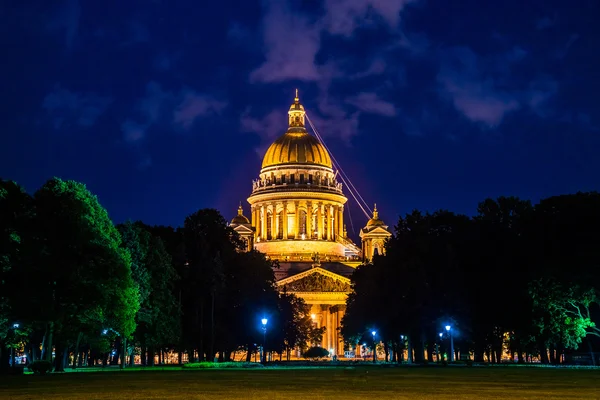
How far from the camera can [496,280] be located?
90562mm

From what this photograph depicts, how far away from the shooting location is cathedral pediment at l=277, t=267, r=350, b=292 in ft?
569

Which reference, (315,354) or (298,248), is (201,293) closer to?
(315,354)

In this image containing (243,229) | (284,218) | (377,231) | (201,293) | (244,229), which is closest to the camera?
(201,293)

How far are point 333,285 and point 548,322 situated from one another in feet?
314

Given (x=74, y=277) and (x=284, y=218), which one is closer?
(x=74, y=277)

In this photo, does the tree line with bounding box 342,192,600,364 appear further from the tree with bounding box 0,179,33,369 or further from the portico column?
the portico column

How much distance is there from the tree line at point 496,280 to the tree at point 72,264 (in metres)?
32.7

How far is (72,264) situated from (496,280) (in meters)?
41.6

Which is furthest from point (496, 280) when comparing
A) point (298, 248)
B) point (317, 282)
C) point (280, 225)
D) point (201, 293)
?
point (280, 225)

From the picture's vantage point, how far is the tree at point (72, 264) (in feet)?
207

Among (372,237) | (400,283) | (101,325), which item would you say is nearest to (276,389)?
(101,325)

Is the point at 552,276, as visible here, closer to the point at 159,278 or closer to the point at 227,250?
the point at 159,278

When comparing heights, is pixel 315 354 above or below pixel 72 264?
above

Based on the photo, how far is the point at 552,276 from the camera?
3036 inches
